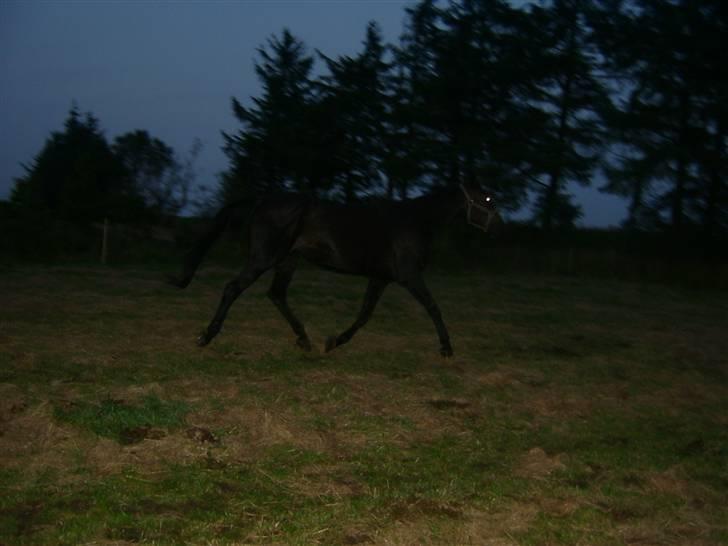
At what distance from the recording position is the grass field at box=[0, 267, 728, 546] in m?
3.38

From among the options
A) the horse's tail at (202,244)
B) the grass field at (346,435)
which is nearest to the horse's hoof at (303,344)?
the grass field at (346,435)

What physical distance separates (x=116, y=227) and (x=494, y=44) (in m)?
13.9

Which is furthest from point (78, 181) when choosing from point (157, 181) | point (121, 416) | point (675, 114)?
point (121, 416)

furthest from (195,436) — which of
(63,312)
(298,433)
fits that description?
(63,312)

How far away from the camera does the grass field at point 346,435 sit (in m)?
3.38

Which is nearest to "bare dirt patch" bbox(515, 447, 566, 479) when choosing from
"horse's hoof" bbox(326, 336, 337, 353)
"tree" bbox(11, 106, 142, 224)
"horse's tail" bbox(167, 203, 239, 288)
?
"horse's hoof" bbox(326, 336, 337, 353)

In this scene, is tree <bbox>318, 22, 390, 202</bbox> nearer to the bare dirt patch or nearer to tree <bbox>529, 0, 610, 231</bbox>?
tree <bbox>529, 0, 610, 231</bbox>

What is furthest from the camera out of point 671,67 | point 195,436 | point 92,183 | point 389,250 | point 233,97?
point 233,97

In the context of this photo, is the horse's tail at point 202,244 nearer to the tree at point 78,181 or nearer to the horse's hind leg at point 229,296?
the horse's hind leg at point 229,296

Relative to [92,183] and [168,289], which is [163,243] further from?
[168,289]

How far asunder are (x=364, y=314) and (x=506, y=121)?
17.9 m

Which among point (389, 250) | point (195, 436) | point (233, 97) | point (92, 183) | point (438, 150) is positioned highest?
point (233, 97)

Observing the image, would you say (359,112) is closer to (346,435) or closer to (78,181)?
(78,181)

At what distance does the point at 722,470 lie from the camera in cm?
445
